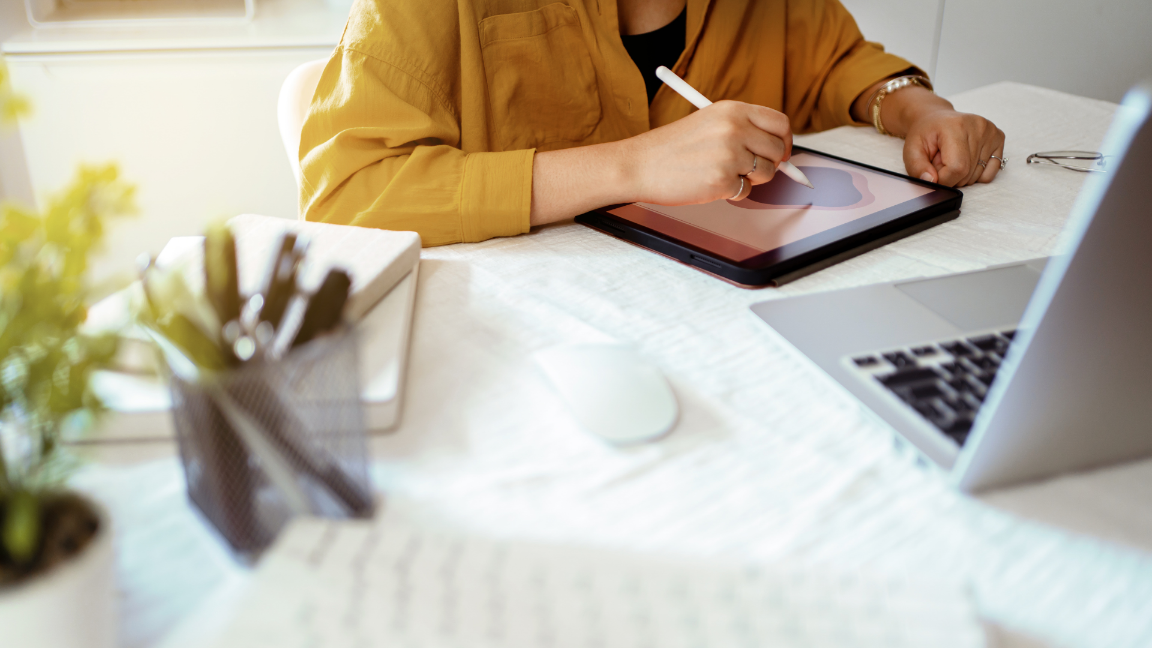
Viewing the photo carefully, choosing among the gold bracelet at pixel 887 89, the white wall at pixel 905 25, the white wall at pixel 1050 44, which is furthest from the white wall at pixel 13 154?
the white wall at pixel 1050 44

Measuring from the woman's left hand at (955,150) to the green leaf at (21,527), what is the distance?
859 mm

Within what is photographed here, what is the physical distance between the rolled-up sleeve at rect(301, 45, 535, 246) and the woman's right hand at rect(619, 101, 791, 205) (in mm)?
124

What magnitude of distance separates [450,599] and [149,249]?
1.76 meters

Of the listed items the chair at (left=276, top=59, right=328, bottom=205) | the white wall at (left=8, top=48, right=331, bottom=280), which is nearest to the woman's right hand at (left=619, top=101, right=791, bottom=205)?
the chair at (left=276, top=59, right=328, bottom=205)

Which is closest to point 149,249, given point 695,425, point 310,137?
point 310,137

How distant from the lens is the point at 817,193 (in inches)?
30.1

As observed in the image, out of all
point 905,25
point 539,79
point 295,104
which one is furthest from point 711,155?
point 905,25

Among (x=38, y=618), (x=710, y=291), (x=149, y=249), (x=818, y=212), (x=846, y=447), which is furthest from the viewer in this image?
(x=149, y=249)

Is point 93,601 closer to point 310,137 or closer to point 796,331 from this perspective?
point 796,331

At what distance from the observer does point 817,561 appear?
1.14ft

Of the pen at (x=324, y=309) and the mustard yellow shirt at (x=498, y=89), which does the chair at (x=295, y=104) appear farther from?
the pen at (x=324, y=309)

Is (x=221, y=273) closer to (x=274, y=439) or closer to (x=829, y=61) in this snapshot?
(x=274, y=439)

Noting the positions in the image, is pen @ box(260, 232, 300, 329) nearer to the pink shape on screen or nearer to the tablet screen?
the tablet screen

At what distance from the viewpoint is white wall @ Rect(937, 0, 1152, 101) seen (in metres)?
2.04
